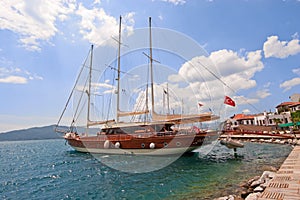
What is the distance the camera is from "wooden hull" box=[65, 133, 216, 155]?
23344 millimetres

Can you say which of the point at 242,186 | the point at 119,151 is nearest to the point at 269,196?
the point at 242,186

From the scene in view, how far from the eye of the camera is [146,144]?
2514cm

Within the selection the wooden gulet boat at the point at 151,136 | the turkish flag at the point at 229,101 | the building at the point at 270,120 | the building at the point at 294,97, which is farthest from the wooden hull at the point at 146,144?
the building at the point at 294,97

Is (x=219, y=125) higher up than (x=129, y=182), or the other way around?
(x=219, y=125)

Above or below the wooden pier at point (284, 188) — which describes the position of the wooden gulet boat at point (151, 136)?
above

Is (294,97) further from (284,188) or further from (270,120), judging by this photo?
(284,188)

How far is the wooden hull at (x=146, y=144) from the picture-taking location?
23.3 metres

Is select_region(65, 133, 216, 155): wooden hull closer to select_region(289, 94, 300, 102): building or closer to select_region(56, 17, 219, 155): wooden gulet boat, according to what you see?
select_region(56, 17, 219, 155): wooden gulet boat

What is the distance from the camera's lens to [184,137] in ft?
75.8

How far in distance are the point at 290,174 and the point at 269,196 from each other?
3942 mm

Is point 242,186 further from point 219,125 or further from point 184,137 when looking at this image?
point 219,125

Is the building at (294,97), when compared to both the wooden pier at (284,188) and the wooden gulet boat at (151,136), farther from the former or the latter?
the wooden pier at (284,188)

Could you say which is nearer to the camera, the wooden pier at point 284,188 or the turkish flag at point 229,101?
the wooden pier at point 284,188

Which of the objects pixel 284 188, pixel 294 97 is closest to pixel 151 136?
pixel 284 188
